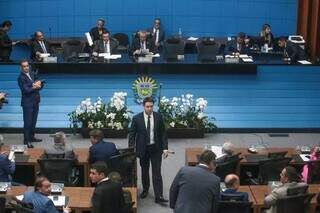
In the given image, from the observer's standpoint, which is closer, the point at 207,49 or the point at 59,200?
the point at 59,200

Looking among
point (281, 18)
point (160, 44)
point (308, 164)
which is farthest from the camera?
point (281, 18)

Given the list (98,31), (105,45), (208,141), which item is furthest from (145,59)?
(208,141)

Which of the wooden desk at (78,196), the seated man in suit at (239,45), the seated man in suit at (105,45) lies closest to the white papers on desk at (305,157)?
the wooden desk at (78,196)

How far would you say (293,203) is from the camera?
8500 mm

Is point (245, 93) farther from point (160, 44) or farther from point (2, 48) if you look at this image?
point (2, 48)

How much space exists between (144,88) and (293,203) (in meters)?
8.31

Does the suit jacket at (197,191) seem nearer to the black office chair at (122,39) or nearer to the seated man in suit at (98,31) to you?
the seated man in suit at (98,31)

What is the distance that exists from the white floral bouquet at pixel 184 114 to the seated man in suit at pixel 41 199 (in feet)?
22.7

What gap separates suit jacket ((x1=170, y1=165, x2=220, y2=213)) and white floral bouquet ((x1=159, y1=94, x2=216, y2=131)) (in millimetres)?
6840

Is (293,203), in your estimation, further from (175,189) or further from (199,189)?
(175,189)

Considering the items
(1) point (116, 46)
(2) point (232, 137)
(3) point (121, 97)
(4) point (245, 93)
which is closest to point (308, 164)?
(2) point (232, 137)

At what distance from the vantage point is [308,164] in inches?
414

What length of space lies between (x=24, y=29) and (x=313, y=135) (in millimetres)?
11328

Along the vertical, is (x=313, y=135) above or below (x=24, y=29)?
below
